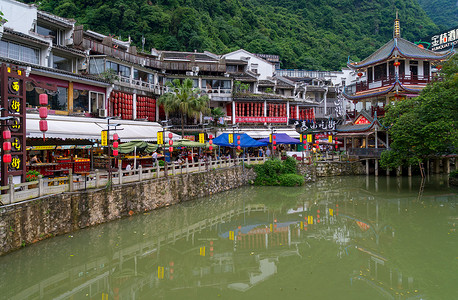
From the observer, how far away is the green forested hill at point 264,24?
40500 mm

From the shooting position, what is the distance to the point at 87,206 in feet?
40.1

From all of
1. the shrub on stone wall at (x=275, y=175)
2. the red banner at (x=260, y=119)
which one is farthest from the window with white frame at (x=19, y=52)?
the red banner at (x=260, y=119)

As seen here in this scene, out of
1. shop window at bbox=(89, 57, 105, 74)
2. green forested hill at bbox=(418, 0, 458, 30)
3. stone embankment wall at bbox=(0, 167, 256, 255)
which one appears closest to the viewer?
stone embankment wall at bbox=(0, 167, 256, 255)

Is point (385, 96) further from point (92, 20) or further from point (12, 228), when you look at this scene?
point (92, 20)

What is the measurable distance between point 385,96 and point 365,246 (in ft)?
70.9

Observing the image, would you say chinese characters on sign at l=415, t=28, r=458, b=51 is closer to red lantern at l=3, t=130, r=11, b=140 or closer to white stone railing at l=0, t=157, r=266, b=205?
white stone railing at l=0, t=157, r=266, b=205

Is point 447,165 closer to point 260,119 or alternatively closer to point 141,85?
point 260,119

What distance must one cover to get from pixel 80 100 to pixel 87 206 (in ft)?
31.4

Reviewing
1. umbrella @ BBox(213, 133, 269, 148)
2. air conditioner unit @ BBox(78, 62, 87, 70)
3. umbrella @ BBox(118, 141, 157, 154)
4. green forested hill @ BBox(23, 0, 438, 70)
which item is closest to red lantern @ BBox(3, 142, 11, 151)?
umbrella @ BBox(118, 141, 157, 154)

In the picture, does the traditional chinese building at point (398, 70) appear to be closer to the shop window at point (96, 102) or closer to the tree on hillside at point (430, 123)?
the tree on hillside at point (430, 123)

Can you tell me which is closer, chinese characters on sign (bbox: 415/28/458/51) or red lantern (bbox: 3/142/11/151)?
red lantern (bbox: 3/142/11/151)

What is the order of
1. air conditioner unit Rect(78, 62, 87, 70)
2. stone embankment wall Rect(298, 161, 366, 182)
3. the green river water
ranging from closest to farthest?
the green river water, air conditioner unit Rect(78, 62, 87, 70), stone embankment wall Rect(298, 161, 366, 182)

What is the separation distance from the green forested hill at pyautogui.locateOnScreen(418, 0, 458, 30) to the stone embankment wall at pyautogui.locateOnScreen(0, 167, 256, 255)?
213ft

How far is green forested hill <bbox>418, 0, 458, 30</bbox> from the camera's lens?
2547 inches
